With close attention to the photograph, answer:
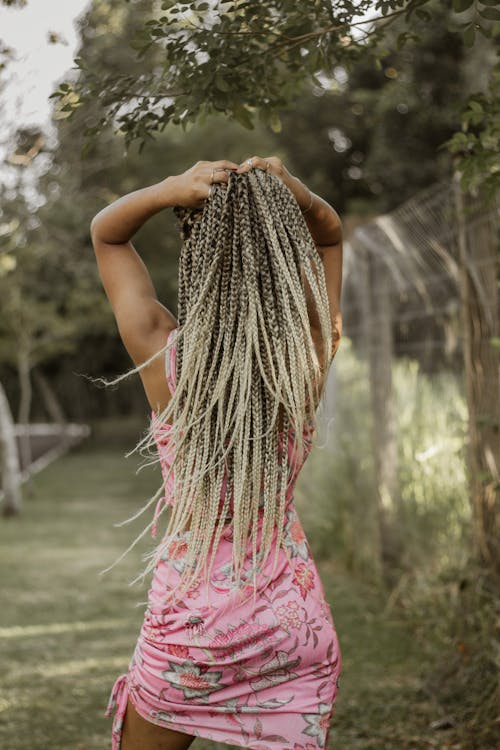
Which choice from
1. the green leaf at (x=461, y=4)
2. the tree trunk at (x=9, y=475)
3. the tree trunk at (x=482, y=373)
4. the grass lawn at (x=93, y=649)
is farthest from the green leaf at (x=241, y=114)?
the tree trunk at (x=9, y=475)

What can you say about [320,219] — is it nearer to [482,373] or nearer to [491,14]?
[491,14]

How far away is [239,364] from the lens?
2061 mm

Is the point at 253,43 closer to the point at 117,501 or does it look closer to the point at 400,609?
the point at 400,609

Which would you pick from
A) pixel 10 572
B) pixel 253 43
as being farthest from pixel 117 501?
pixel 253 43

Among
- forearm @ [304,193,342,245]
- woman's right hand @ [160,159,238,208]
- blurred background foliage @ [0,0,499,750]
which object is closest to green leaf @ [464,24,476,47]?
blurred background foliage @ [0,0,499,750]

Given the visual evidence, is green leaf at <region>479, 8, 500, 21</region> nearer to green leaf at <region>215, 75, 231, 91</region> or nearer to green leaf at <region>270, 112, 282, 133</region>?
green leaf at <region>215, 75, 231, 91</region>

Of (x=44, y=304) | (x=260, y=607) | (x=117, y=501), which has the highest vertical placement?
(x=44, y=304)

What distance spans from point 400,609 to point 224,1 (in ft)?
14.0

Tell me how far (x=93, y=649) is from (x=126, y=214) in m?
4.10

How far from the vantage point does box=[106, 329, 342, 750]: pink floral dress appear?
2.08 m

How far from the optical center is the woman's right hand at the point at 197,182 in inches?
81.8

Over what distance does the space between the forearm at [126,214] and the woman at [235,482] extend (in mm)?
14

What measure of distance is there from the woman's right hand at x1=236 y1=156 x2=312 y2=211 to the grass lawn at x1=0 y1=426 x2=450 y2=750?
8.36 feet

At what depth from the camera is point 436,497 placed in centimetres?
551
